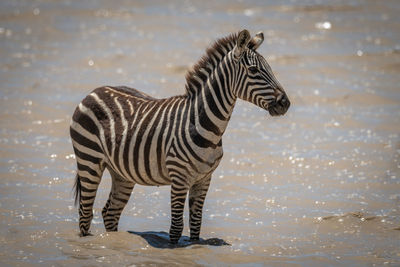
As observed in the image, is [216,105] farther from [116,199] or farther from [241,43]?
[116,199]

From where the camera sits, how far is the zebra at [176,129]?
767 centimetres

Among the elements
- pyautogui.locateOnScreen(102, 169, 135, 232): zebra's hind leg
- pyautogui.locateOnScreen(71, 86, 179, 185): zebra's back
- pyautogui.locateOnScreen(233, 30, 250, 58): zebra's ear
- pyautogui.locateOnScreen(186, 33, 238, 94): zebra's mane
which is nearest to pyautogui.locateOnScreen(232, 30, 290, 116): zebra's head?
pyautogui.locateOnScreen(233, 30, 250, 58): zebra's ear

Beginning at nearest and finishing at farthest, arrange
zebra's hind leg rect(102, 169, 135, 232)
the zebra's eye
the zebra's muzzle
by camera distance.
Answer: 1. the zebra's muzzle
2. the zebra's eye
3. zebra's hind leg rect(102, 169, 135, 232)

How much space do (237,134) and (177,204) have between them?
17.3 feet

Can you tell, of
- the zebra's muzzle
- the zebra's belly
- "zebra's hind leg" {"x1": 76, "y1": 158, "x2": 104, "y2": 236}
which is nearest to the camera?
the zebra's muzzle

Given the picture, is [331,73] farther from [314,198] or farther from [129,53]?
[314,198]

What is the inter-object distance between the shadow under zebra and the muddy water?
24mm

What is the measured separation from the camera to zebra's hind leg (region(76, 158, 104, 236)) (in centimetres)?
834

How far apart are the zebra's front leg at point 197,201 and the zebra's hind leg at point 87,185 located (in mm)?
1083

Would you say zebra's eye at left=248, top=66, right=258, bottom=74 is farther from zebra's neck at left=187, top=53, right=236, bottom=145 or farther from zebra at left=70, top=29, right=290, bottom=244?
zebra's neck at left=187, top=53, right=236, bottom=145

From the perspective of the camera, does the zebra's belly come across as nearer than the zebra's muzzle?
No

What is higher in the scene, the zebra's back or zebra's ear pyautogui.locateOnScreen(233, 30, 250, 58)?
zebra's ear pyautogui.locateOnScreen(233, 30, 250, 58)

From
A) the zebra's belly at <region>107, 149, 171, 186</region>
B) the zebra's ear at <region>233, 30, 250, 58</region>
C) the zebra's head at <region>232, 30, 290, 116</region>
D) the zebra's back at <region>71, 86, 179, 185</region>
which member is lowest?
A: the zebra's belly at <region>107, 149, 171, 186</region>

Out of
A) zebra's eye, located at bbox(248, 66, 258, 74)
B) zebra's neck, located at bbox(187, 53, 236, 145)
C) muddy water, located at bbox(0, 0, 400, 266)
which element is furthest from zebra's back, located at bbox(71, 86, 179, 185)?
zebra's eye, located at bbox(248, 66, 258, 74)
